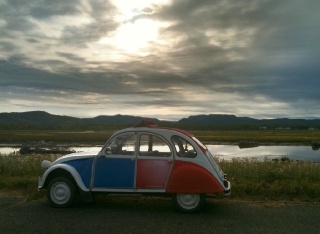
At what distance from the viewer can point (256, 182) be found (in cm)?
1072

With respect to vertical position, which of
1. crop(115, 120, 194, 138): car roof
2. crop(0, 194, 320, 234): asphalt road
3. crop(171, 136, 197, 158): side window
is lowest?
crop(0, 194, 320, 234): asphalt road

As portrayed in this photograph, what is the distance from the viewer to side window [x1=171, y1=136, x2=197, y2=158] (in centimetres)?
809

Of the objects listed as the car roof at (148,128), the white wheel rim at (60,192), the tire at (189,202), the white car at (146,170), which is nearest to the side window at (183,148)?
the white car at (146,170)

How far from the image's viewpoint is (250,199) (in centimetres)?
933

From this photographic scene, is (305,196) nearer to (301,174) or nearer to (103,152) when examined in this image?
(301,174)

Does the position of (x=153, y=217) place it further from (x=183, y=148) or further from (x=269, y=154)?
A: (x=269, y=154)

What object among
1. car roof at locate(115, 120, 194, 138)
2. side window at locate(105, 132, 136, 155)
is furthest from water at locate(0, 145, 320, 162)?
side window at locate(105, 132, 136, 155)

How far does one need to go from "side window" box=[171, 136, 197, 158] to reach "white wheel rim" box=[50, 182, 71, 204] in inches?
107

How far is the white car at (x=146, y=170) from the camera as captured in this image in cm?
790

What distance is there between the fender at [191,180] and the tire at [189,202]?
0.20 meters

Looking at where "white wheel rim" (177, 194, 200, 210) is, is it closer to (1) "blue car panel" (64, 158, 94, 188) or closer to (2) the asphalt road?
(2) the asphalt road

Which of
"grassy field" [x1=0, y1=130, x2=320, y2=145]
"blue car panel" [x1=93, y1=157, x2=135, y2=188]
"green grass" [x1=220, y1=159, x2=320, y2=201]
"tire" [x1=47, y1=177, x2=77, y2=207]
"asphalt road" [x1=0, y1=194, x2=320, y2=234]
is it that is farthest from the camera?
"grassy field" [x1=0, y1=130, x2=320, y2=145]

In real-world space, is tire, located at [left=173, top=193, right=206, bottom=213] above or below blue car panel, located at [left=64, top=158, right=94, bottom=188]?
below

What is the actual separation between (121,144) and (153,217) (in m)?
1.81
